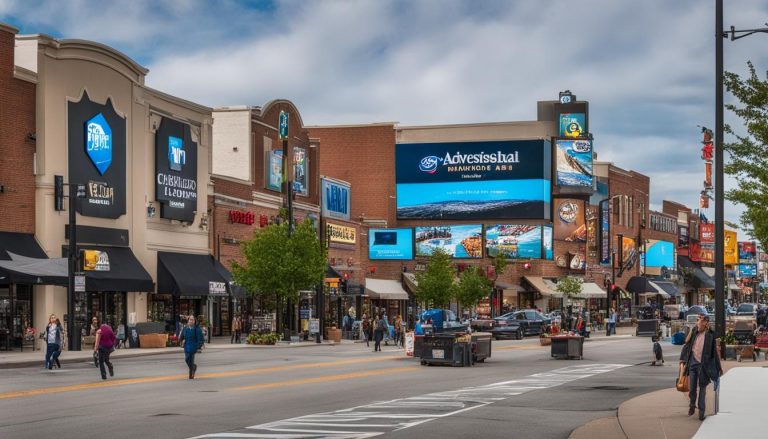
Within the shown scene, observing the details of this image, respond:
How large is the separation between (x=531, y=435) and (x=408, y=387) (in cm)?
1018

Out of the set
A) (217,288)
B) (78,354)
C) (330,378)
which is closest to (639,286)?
(217,288)

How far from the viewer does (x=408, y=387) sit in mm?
27391

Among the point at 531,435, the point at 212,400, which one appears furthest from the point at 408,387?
the point at 531,435

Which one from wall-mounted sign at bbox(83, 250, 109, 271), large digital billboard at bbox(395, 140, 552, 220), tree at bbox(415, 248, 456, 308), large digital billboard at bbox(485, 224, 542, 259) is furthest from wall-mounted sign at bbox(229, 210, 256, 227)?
large digital billboard at bbox(395, 140, 552, 220)

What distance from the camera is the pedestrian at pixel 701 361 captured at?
18.2 metres

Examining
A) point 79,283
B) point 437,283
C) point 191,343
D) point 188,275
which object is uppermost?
point 188,275

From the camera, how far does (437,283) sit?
270 ft

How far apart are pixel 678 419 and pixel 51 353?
21.8 metres

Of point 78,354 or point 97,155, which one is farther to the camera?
point 97,155

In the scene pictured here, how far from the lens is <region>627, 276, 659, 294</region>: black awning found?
123m

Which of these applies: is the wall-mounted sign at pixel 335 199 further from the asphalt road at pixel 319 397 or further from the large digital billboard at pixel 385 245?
the asphalt road at pixel 319 397

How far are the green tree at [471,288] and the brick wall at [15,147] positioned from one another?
43.6m

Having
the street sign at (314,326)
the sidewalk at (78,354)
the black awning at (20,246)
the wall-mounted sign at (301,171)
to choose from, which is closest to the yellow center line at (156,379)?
the sidewalk at (78,354)

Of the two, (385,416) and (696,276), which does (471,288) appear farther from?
(696,276)
